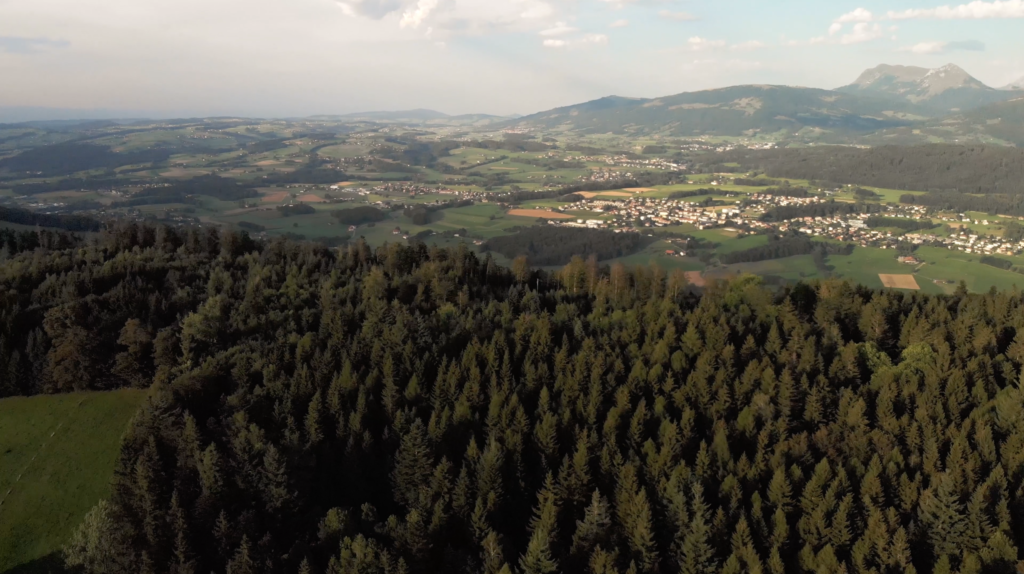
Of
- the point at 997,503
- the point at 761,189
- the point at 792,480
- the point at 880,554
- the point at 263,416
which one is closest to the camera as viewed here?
the point at 880,554

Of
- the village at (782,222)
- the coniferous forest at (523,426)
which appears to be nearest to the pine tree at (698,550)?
the coniferous forest at (523,426)

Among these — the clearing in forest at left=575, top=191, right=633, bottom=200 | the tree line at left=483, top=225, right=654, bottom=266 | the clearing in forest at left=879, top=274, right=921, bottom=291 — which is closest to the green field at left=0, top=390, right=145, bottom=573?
the tree line at left=483, top=225, right=654, bottom=266

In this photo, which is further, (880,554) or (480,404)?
(480,404)

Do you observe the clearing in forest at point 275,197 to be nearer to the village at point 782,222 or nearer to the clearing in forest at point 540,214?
the clearing in forest at point 540,214

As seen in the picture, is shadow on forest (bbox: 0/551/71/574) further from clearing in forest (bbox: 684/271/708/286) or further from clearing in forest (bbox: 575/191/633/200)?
clearing in forest (bbox: 575/191/633/200)

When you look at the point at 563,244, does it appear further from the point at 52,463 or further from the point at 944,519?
the point at 944,519

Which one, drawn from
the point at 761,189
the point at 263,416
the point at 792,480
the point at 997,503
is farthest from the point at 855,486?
the point at 761,189

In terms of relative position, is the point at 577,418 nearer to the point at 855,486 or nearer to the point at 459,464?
the point at 459,464
